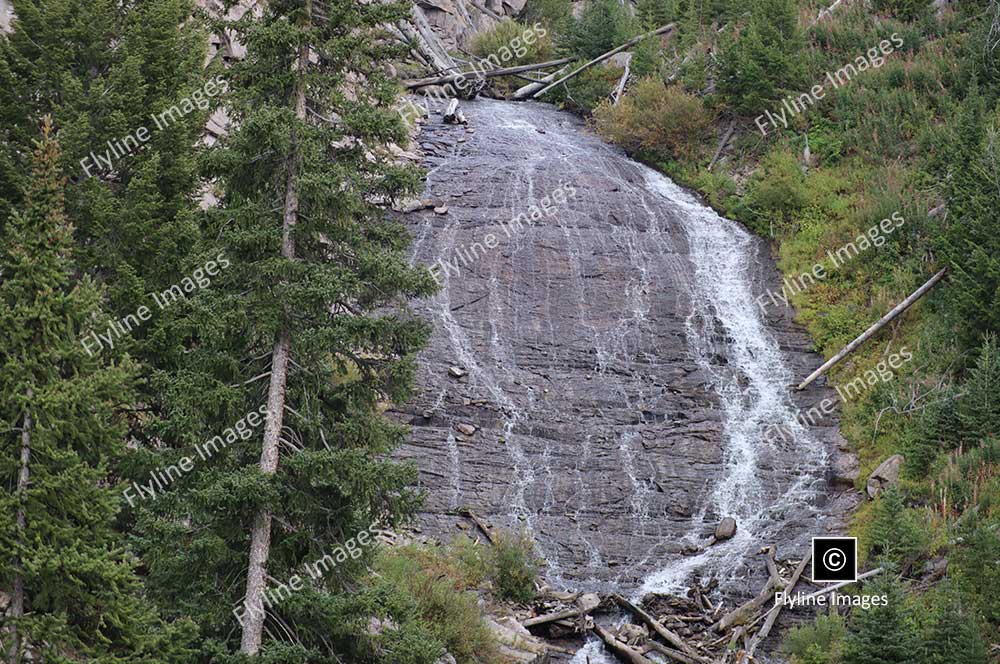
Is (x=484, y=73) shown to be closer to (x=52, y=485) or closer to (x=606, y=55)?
(x=606, y=55)

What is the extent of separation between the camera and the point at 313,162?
37.3 feet

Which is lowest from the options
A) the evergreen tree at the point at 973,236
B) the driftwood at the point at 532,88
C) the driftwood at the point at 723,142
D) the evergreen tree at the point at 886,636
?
the evergreen tree at the point at 886,636

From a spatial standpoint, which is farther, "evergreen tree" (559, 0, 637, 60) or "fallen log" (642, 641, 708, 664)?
"evergreen tree" (559, 0, 637, 60)

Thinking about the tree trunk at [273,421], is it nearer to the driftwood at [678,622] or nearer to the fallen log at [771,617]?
the driftwood at [678,622]

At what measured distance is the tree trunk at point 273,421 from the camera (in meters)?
10.3

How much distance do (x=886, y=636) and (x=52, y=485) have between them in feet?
34.0

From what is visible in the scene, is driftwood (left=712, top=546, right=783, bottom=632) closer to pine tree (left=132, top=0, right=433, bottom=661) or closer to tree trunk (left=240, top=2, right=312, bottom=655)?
pine tree (left=132, top=0, right=433, bottom=661)

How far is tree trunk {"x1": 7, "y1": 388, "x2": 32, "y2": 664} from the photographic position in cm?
934

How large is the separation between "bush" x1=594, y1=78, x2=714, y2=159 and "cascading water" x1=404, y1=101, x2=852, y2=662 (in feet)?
10.6

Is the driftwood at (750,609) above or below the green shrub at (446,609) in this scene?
below

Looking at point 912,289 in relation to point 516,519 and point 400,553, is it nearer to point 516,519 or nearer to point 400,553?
point 516,519

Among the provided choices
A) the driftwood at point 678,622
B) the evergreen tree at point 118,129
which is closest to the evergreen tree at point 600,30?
the evergreen tree at point 118,129

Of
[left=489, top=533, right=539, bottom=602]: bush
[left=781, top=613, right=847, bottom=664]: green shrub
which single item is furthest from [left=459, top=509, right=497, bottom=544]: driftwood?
[left=781, top=613, right=847, bottom=664]: green shrub

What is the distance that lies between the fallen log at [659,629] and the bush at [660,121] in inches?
847
